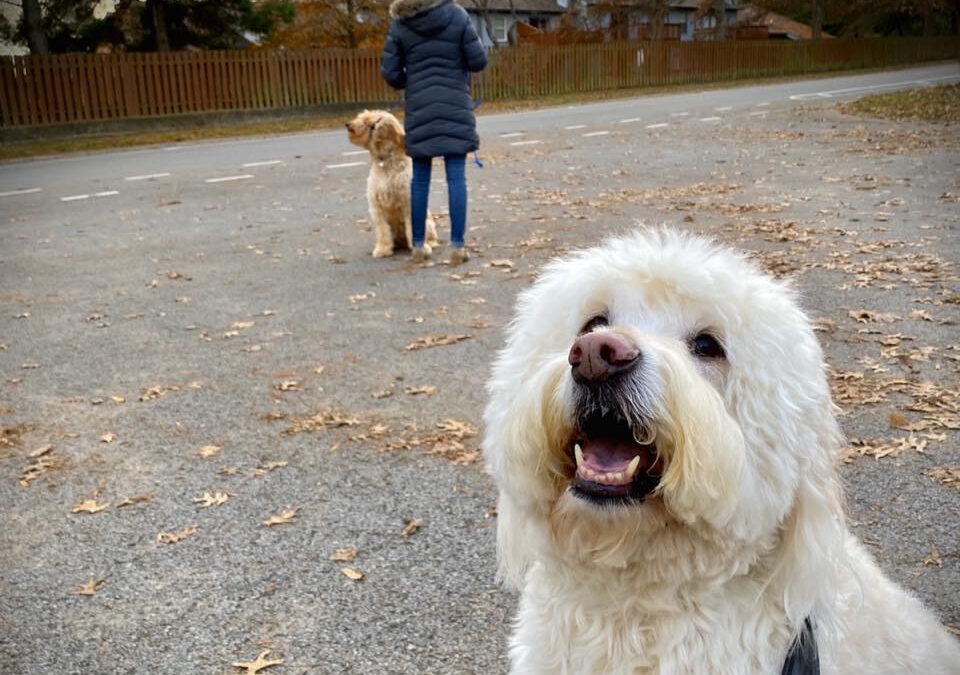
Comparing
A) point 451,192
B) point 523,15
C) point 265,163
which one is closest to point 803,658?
point 451,192

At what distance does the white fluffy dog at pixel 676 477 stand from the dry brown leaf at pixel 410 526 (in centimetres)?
171

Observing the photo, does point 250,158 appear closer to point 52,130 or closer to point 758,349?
Result: point 52,130

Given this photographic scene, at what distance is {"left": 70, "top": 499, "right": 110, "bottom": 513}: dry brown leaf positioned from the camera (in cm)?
418

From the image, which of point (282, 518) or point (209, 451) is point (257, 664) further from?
point (209, 451)

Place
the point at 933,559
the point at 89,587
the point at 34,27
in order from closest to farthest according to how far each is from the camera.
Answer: the point at 933,559 < the point at 89,587 < the point at 34,27

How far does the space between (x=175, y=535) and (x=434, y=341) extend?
2.84m

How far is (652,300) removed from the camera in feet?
6.76

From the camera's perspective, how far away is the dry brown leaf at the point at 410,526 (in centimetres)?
383

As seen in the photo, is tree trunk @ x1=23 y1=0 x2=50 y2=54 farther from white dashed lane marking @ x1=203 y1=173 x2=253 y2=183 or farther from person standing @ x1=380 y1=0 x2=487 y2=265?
person standing @ x1=380 y1=0 x2=487 y2=265

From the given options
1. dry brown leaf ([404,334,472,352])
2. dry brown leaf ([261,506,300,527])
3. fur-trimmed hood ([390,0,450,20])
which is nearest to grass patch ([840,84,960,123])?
fur-trimmed hood ([390,0,450,20])

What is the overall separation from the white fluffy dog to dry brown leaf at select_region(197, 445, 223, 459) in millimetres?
2947

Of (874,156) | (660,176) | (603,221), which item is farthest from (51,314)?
(874,156)

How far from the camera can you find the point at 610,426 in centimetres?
191

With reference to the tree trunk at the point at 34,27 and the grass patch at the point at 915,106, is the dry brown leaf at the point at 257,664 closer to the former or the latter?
the grass patch at the point at 915,106
